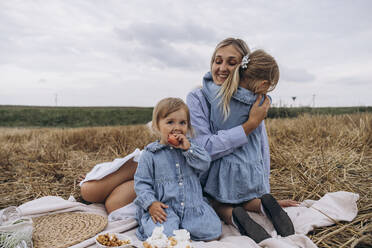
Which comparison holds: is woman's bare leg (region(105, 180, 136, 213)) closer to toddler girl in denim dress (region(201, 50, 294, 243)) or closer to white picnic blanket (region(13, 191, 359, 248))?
white picnic blanket (region(13, 191, 359, 248))

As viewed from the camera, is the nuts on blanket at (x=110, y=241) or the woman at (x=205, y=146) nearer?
the nuts on blanket at (x=110, y=241)

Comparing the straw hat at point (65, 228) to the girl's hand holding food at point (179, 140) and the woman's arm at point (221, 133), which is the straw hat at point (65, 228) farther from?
the woman's arm at point (221, 133)

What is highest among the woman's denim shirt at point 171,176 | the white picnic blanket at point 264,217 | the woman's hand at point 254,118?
the woman's hand at point 254,118

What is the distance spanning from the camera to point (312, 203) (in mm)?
2693

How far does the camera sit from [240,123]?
2.58m

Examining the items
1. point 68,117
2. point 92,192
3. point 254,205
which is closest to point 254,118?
point 254,205

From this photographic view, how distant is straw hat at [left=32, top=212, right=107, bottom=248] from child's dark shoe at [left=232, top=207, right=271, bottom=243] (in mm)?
1051

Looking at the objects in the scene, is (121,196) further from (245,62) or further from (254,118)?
(245,62)

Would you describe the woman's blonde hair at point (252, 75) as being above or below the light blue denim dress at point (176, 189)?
above

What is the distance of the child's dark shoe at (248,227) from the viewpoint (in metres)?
2.10

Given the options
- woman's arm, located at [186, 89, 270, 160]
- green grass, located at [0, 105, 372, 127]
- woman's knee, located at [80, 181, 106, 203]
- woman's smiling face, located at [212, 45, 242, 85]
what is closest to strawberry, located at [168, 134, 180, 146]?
woman's arm, located at [186, 89, 270, 160]

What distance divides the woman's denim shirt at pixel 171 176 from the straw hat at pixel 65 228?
0.43 m

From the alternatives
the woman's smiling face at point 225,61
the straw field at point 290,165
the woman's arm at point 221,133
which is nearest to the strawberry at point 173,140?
the woman's arm at point 221,133

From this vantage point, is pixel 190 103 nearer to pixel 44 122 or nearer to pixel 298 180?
pixel 298 180
